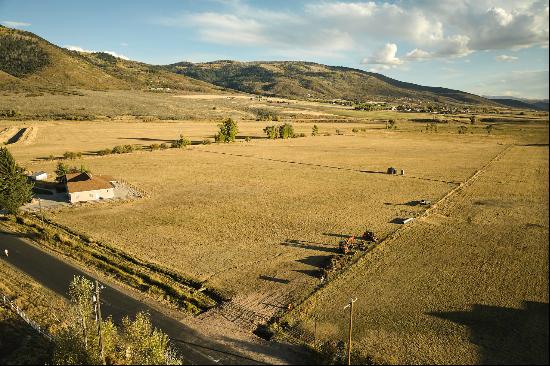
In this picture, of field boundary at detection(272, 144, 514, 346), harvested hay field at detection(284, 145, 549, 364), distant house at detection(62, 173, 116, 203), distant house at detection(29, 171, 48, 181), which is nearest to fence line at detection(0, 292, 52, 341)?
field boundary at detection(272, 144, 514, 346)

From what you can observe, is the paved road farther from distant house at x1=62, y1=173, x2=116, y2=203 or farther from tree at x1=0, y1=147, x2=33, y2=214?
distant house at x1=62, y1=173, x2=116, y2=203

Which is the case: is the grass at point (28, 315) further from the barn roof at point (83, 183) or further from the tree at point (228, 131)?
the tree at point (228, 131)

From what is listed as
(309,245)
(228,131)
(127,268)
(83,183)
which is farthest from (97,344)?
(228,131)

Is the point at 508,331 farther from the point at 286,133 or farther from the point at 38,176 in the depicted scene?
the point at 286,133

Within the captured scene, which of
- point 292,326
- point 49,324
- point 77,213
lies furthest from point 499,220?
point 77,213

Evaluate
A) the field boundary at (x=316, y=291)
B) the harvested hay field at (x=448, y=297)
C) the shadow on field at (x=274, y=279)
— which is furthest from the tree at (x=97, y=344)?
the shadow on field at (x=274, y=279)

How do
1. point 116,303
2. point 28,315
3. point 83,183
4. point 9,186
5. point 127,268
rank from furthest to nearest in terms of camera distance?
point 83,183, point 9,186, point 127,268, point 116,303, point 28,315
